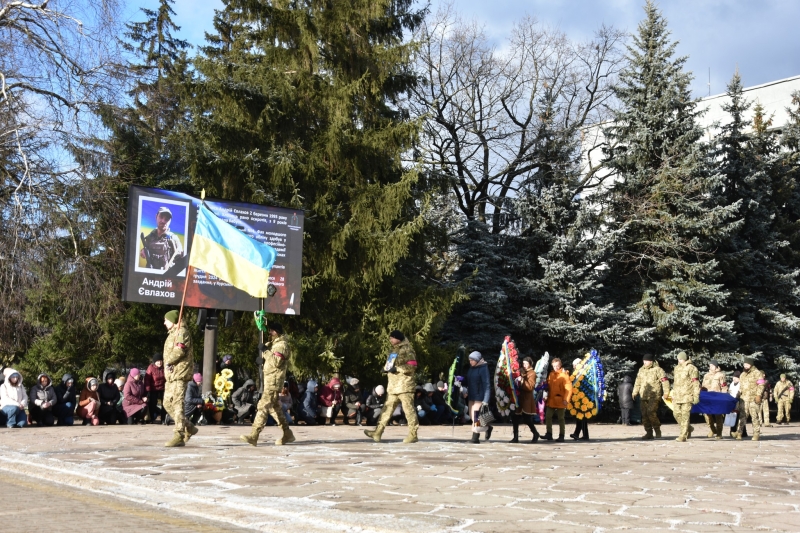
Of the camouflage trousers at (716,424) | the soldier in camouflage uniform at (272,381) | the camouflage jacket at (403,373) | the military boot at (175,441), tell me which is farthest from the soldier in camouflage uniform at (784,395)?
the military boot at (175,441)

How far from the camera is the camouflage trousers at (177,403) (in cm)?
1353

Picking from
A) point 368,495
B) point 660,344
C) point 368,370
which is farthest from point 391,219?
point 368,495

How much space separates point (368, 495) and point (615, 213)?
1005 inches

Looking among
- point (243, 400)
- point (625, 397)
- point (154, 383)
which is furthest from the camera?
point (625, 397)

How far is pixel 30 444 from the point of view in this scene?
46.4 feet

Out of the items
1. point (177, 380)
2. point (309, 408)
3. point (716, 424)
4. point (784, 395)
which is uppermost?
point (177, 380)

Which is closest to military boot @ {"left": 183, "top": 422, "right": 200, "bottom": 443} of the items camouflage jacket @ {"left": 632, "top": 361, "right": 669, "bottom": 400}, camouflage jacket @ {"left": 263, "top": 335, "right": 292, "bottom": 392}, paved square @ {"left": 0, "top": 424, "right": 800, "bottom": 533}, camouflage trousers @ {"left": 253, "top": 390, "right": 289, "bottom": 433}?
paved square @ {"left": 0, "top": 424, "right": 800, "bottom": 533}

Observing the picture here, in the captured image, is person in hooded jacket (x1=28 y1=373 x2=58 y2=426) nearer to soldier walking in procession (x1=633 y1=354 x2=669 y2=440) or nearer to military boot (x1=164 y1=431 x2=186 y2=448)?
military boot (x1=164 y1=431 x2=186 y2=448)

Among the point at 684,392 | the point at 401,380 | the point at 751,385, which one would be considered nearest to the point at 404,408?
the point at 401,380

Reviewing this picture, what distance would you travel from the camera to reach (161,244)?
18297 millimetres

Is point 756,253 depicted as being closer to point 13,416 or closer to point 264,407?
point 264,407

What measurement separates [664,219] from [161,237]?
63.7 feet

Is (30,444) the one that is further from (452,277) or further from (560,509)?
(452,277)

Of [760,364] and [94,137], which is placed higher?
[94,137]
